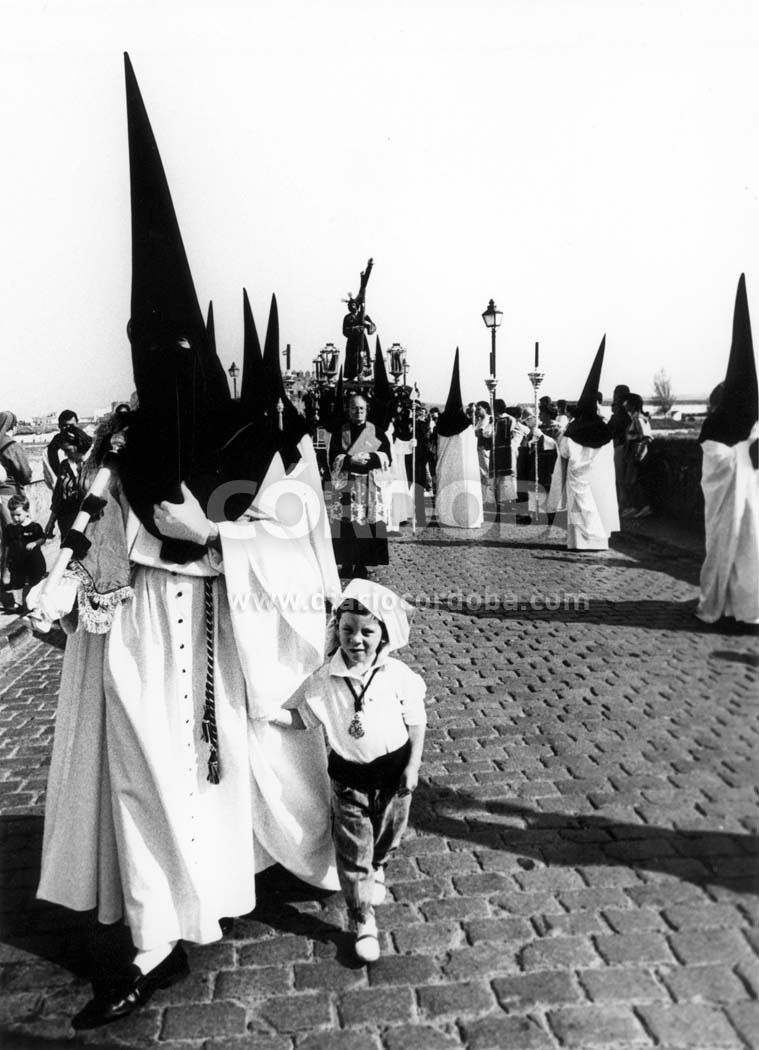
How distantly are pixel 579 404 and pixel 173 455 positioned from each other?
10355 millimetres

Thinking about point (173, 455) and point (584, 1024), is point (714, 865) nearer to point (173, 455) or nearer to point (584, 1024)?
point (584, 1024)

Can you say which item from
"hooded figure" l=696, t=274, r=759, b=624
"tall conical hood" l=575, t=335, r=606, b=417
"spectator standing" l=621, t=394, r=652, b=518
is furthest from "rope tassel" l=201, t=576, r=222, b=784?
"spectator standing" l=621, t=394, r=652, b=518

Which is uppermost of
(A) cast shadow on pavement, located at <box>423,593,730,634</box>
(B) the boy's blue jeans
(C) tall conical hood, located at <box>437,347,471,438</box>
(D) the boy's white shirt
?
(C) tall conical hood, located at <box>437,347,471,438</box>

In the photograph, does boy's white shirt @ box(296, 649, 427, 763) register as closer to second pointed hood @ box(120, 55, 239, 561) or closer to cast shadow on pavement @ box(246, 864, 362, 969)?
cast shadow on pavement @ box(246, 864, 362, 969)

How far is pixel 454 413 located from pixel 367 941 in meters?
12.3

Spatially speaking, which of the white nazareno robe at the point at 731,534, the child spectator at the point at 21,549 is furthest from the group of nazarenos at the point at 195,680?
the child spectator at the point at 21,549

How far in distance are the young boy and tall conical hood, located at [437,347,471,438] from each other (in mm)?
11707

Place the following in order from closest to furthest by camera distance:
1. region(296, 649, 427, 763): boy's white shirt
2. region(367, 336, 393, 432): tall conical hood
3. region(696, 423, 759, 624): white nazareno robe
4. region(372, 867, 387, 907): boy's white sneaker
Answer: region(296, 649, 427, 763): boy's white shirt < region(372, 867, 387, 907): boy's white sneaker < region(696, 423, 759, 624): white nazareno robe < region(367, 336, 393, 432): tall conical hood

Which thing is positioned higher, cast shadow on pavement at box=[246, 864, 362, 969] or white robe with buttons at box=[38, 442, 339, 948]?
white robe with buttons at box=[38, 442, 339, 948]

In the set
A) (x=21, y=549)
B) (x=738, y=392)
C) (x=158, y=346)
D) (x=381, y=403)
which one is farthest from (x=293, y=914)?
(x=381, y=403)

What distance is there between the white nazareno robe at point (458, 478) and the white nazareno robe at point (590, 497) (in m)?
2.12

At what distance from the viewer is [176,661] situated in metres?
2.83

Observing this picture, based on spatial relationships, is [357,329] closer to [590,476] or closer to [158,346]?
[590,476]

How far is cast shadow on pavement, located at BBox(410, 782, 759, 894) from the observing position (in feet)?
10.5
